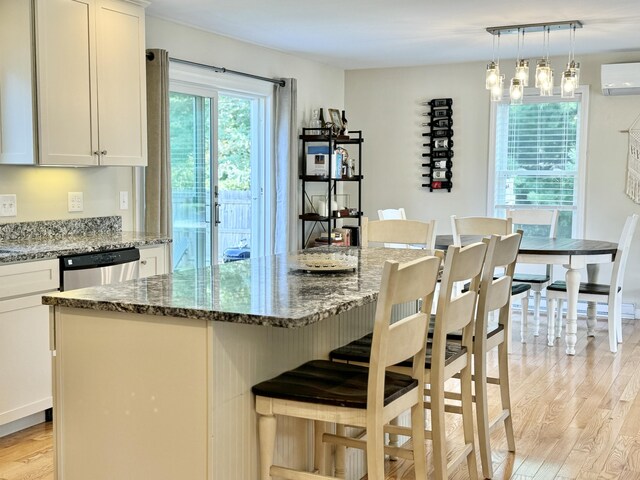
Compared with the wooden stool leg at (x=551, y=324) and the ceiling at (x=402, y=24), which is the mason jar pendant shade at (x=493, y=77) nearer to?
the ceiling at (x=402, y=24)

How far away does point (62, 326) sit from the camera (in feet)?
7.54

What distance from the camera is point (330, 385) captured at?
2.37 meters

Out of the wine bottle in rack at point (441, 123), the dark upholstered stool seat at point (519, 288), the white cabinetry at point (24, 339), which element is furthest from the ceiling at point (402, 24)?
the white cabinetry at point (24, 339)

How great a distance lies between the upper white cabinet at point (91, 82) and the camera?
13.4 ft

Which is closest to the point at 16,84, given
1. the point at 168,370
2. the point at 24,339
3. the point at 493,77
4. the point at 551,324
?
the point at 24,339

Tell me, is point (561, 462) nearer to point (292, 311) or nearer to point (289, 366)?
point (289, 366)

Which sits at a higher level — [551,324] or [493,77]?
[493,77]

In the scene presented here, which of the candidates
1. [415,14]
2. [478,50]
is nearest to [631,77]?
[478,50]

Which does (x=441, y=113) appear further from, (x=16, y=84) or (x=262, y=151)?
(x=16, y=84)

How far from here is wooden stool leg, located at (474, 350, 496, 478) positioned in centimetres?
315

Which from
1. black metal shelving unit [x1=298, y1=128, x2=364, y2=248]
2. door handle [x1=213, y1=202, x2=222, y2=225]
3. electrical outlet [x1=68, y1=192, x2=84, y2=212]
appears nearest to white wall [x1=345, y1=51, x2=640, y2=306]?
black metal shelving unit [x1=298, y1=128, x2=364, y2=248]

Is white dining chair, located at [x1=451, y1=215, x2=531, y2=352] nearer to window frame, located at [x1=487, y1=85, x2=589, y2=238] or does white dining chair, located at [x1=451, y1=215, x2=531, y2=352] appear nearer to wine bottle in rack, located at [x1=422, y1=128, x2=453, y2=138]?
A: window frame, located at [x1=487, y1=85, x2=589, y2=238]

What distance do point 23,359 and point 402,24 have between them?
11.5ft

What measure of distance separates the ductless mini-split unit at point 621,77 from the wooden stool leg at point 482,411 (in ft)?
14.0
